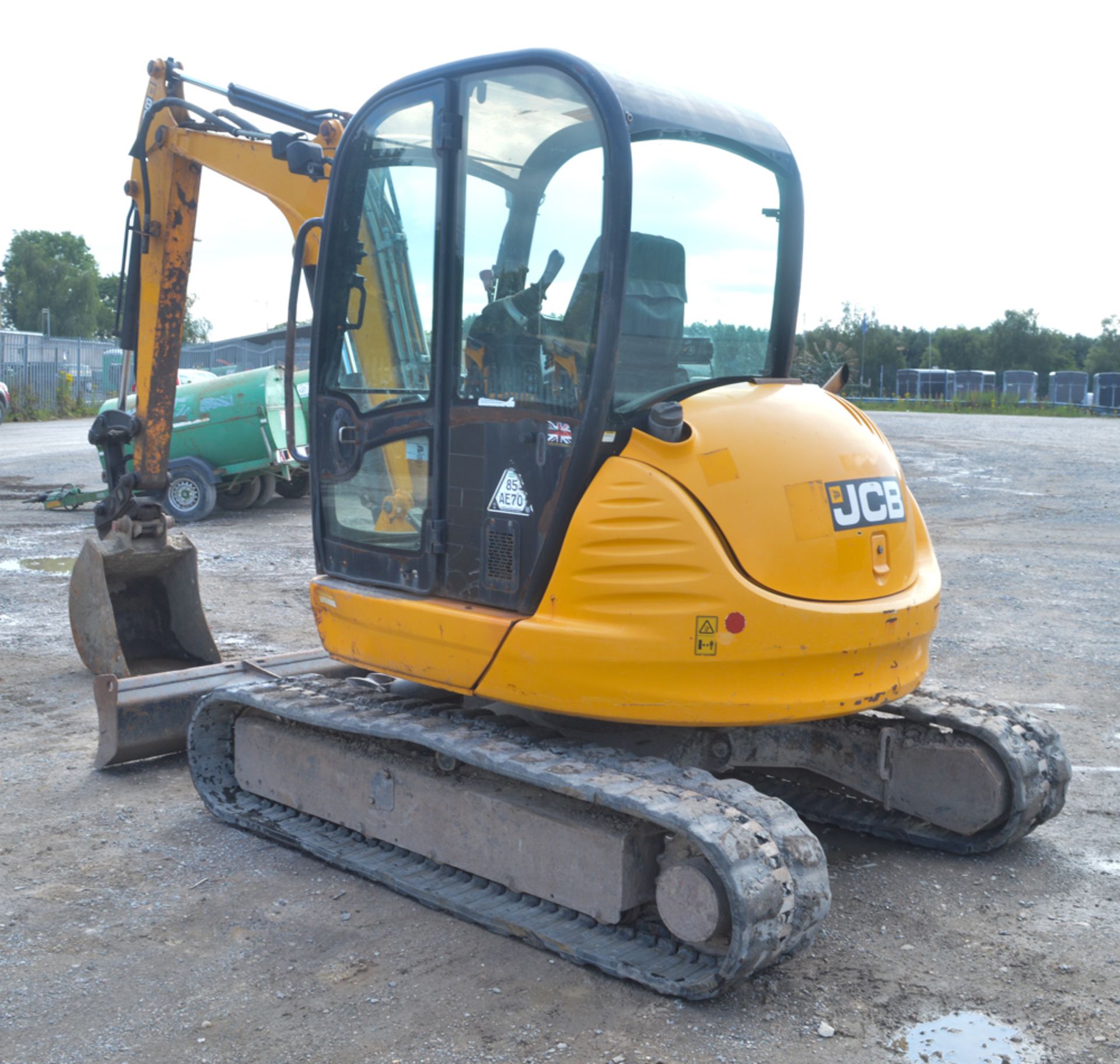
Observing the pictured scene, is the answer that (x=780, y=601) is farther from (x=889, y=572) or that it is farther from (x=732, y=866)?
(x=732, y=866)

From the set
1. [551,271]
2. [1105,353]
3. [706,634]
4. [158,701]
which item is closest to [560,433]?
[551,271]

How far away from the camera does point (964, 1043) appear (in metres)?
3.49

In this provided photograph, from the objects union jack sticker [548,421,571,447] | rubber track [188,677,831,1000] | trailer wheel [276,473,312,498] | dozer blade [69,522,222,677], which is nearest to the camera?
rubber track [188,677,831,1000]

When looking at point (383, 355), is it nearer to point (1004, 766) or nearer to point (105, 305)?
point (1004, 766)

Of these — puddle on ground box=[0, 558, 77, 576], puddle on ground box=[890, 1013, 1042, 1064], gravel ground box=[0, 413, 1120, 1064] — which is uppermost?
puddle on ground box=[890, 1013, 1042, 1064]

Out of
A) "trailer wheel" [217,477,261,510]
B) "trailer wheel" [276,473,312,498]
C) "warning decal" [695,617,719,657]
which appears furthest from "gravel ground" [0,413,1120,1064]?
"trailer wheel" [276,473,312,498]

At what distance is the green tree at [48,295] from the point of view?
3066 inches

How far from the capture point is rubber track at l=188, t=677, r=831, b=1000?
11.8 ft

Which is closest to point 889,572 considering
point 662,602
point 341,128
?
point 662,602

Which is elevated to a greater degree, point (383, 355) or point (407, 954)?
point (383, 355)

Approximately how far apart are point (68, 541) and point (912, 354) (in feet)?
249

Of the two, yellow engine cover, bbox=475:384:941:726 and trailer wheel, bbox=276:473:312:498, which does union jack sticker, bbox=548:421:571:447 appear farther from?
trailer wheel, bbox=276:473:312:498

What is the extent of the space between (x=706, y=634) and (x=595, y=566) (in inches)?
16.6

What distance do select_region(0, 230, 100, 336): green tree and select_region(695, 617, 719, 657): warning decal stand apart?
265 feet
